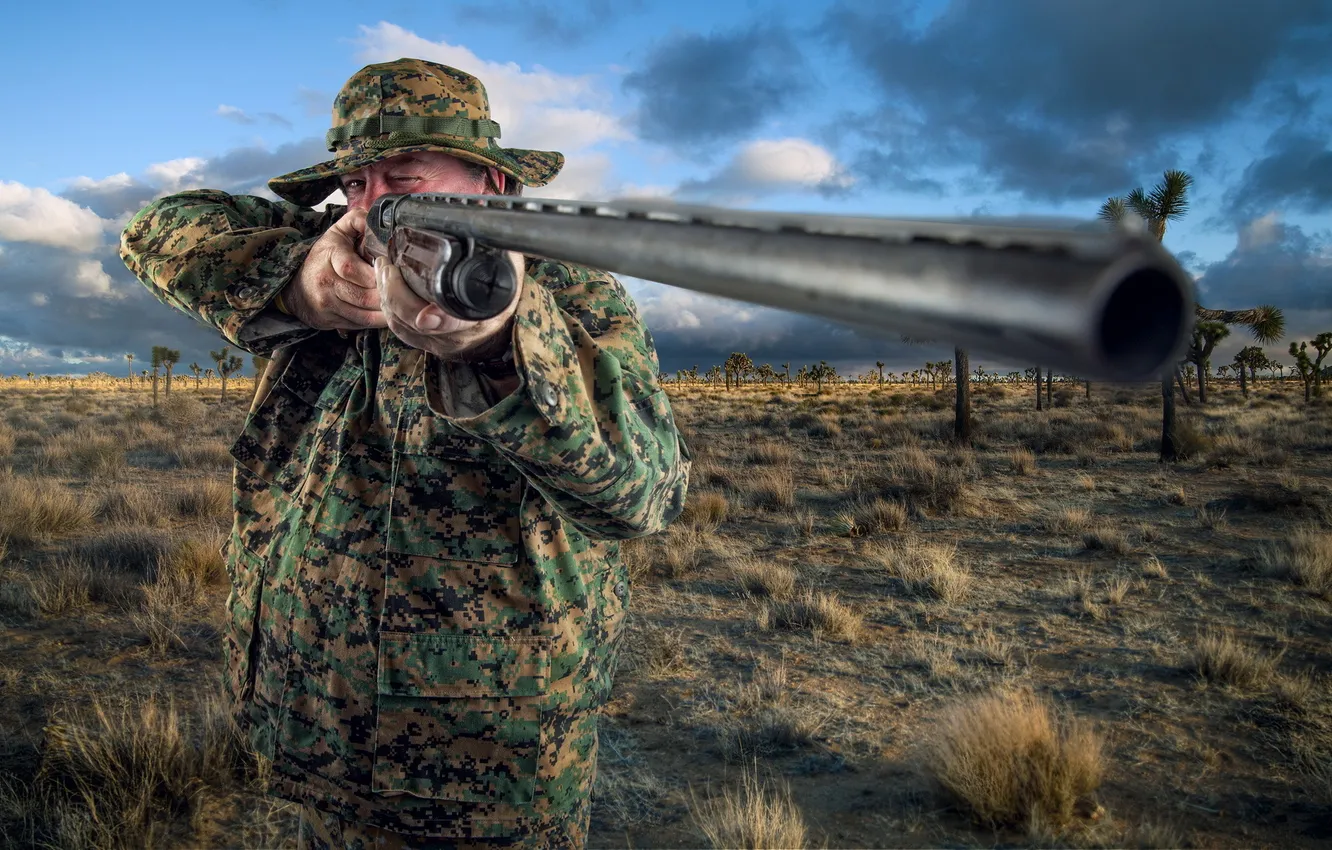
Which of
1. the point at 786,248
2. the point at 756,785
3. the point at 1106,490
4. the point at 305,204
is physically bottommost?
the point at 756,785

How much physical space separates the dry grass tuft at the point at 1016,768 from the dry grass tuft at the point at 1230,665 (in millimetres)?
2211

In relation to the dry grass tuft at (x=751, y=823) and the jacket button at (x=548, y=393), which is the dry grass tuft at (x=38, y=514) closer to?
the dry grass tuft at (x=751, y=823)

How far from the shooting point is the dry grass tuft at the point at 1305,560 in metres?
8.16

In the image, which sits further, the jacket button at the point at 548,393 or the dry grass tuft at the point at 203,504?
the dry grass tuft at the point at 203,504

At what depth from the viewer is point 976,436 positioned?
21.3m

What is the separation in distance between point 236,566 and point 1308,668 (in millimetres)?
7879

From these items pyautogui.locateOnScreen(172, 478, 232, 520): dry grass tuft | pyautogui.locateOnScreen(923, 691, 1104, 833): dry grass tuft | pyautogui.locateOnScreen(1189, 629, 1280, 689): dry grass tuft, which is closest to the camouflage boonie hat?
pyautogui.locateOnScreen(923, 691, 1104, 833): dry grass tuft

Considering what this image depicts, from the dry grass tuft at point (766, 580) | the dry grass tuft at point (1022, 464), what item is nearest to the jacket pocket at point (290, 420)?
the dry grass tuft at point (766, 580)

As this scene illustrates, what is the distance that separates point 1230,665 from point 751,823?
180 inches

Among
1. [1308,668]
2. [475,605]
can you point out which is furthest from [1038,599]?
[475,605]

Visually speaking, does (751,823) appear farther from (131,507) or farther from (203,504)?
(131,507)

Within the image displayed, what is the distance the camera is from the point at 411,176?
2.28m

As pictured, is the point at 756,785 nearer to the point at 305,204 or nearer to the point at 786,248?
the point at 305,204

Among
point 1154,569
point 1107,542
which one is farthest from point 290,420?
point 1107,542
